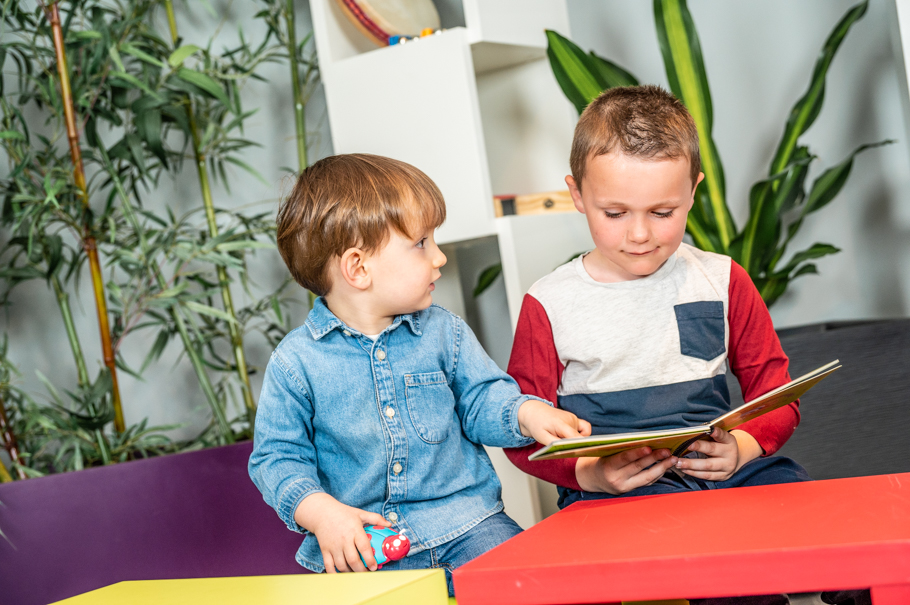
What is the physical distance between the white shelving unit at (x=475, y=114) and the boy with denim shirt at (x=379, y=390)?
0.52m

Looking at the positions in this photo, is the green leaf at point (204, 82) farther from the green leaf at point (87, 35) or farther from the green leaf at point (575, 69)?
the green leaf at point (575, 69)

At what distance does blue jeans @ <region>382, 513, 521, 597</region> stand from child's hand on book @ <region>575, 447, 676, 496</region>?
0.49ft

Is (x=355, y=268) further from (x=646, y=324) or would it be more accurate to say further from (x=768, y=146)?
(x=768, y=146)

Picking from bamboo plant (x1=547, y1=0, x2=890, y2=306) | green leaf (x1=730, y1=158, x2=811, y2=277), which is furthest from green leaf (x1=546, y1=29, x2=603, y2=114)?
green leaf (x1=730, y1=158, x2=811, y2=277)

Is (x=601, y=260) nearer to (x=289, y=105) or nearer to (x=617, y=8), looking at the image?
(x=617, y=8)

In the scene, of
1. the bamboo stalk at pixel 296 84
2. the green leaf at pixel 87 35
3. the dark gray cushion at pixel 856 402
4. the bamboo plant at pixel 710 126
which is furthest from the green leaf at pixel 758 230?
the green leaf at pixel 87 35

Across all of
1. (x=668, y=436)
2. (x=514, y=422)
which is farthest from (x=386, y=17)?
(x=668, y=436)

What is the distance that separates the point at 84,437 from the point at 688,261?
1122 mm

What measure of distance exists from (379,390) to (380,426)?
4 cm

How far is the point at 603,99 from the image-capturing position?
102 cm

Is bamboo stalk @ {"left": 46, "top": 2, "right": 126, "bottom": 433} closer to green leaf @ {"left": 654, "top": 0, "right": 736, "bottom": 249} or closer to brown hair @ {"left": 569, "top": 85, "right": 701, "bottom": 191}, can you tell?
brown hair @ {"left": 569, "top": 85, "right": 701, "bottom": 191}

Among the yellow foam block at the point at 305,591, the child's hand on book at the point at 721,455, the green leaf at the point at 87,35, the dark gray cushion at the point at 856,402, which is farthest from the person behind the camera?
the green leaf at the point at 87,35

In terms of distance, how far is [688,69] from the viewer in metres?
1.52

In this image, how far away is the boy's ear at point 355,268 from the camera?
979mm
